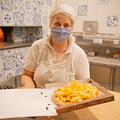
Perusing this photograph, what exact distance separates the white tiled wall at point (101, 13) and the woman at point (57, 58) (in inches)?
84.7

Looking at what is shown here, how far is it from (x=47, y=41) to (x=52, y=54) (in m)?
0.14

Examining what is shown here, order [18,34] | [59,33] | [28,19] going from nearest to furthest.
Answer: [59,33] → [28,19] → [18,34]

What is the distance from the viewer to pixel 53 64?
148 centimetres

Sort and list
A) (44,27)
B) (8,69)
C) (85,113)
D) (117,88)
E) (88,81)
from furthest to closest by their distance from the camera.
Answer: (44,27)
(8,69)
(117,88)
(88,81)
(85,113)

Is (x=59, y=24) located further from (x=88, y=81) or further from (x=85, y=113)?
(x=85, y=113)

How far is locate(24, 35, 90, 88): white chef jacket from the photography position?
1.47 meters

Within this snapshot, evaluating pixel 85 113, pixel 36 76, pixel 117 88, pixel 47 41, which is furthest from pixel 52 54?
pixel 117 88

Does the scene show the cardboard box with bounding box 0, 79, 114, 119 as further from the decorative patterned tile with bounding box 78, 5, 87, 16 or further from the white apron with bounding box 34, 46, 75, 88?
the decorative patterned tile with bounding box 78, 5, 87, 16

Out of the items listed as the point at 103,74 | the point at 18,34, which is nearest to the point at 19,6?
the point at 18,34

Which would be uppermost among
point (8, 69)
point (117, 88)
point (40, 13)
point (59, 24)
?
A: point (40, 13)

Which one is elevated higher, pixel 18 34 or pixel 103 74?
pixel 18 34

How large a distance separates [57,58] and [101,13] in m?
2.41

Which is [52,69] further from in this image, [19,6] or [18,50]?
A: [19,6]

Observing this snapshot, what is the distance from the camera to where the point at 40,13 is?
3.60 meters
